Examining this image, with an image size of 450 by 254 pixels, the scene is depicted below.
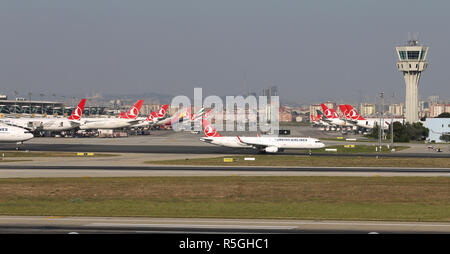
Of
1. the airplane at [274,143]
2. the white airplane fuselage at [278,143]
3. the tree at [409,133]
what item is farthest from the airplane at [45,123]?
the tree at [409,133]

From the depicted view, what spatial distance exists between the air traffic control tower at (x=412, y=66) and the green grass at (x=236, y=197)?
14197 centimetres

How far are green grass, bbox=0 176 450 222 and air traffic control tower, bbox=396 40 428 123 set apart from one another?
466ft

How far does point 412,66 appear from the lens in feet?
634

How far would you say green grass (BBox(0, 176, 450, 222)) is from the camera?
124 ft

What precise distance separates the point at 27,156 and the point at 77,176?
33.2 m

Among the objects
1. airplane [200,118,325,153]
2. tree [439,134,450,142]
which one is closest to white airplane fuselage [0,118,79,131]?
airplane [200,118,325,153]

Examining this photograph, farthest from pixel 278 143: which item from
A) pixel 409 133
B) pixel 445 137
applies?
pixel 445 137

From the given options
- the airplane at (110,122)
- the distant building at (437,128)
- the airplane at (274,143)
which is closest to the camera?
the airplane at (274,143)

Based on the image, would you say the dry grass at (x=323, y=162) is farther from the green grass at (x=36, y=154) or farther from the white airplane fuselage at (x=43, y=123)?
the white airplane fuselage at (x=43, y=123)

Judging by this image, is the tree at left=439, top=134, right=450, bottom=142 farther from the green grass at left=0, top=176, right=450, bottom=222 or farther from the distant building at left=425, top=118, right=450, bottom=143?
the green grass at left=0, top=176, right=450, bottom=222

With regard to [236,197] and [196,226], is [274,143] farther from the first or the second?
[196,226]

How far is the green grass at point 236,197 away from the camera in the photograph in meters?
37.7

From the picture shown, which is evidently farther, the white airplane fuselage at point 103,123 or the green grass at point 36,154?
the white airplane fuselage at point 103,123
